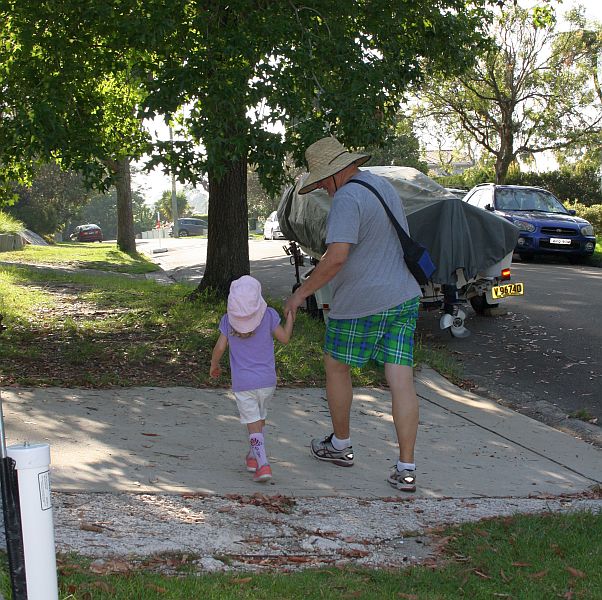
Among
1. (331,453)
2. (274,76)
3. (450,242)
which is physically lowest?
(331,453)

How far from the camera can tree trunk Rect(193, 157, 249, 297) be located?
39.2 feet

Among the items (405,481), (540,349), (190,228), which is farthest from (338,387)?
(190,228)

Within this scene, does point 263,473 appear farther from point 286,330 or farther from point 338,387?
point 286,330

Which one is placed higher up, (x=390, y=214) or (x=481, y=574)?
(x=390, y=214)

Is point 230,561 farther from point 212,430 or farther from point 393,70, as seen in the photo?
point 393,70

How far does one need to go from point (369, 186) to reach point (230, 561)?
237cm

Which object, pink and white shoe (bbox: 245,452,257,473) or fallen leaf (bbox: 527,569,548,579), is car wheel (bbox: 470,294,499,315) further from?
fallen leaf (bbox: 527,569,548,579)

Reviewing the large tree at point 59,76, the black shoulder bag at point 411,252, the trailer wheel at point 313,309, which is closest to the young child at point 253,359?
the black shoulder bag at point 411,252

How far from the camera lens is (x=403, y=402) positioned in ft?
17.3

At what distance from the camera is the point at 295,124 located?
385 inches

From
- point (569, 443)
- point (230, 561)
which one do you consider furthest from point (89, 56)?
point (230, 561)

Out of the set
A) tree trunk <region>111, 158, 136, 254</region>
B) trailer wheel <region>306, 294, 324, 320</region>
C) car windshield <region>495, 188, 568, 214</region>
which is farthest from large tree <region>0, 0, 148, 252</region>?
tree trunk <region>111, 158, 136, 254</region>

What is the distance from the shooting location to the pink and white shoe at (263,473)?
5.25m

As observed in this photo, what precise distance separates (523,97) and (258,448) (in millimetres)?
32747
